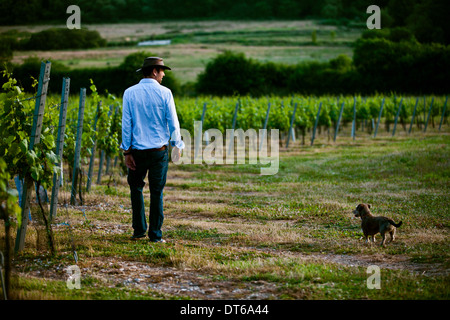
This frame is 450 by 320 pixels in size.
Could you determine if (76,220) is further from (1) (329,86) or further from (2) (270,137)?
(1) (329,86)

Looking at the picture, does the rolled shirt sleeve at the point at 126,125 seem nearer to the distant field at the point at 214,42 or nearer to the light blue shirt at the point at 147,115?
the light blue shirt at the point at 147,115

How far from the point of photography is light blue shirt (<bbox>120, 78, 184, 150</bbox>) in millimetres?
5922

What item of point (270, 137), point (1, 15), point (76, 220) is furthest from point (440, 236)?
point (1, 15)

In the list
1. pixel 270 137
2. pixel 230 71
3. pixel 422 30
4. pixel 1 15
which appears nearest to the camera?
pixel 270 137

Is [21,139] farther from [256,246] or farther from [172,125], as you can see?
[256,246]

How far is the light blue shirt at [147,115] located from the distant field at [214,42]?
46.2 m

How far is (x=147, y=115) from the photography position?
595cm

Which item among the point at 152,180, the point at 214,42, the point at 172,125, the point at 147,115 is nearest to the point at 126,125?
the point at 147,115

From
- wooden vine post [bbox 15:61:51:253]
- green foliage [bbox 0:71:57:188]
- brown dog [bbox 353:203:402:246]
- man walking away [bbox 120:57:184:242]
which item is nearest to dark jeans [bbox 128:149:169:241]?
man walking away [bbox 120:57:184:242]

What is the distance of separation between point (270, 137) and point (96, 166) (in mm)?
9452

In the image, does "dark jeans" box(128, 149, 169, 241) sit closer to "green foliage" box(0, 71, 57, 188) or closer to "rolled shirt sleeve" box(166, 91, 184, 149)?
"rolled shirt sleeve" box(166, 91, 184, 149)

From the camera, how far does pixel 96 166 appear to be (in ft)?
49.7

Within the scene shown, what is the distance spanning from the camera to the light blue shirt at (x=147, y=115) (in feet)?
19.4

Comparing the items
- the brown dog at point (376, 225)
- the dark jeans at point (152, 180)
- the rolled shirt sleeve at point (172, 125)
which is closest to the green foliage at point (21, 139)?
the dark jeans at point (152, 180)
